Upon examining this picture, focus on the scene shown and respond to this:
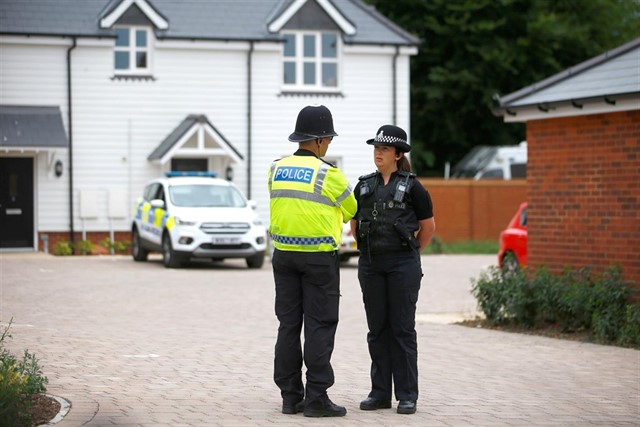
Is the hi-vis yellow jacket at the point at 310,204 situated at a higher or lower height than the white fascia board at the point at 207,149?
lower

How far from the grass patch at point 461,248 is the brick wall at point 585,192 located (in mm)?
17442

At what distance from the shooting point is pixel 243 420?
8203mm

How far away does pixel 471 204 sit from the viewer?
1470 inches

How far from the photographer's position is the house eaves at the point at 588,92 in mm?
13625

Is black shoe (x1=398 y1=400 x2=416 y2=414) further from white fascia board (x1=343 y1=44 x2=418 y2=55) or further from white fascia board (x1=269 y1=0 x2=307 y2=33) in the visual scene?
white fascia board (x1=343 y1=44 x2=418 y2=55)

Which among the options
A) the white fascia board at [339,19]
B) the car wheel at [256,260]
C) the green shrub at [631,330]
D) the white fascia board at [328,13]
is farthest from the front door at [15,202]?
the green shrub at [631,330]

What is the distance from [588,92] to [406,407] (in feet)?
22.1

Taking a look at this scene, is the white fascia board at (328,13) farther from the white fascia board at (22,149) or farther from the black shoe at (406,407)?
the black shoe at (406,407)

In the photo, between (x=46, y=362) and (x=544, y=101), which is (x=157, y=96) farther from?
(x=46, y=362)

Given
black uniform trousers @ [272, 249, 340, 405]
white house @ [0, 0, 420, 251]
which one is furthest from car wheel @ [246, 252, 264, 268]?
black uniform trousers @ [272, 249, 340, 405]

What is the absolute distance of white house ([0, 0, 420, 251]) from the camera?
101 feet

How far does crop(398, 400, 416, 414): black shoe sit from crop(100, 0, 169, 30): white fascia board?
24.3m

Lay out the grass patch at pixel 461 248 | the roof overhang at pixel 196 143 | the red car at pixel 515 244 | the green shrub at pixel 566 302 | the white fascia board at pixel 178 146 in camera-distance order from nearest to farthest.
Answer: the green shrub at pixel 566 302, the red car at pixel 515 244, the white fascia board at pixel 178 146, the roof overhang at pixel 196 143, the grass patch at pixel 461 248

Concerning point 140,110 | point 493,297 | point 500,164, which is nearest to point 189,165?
point 140,110
